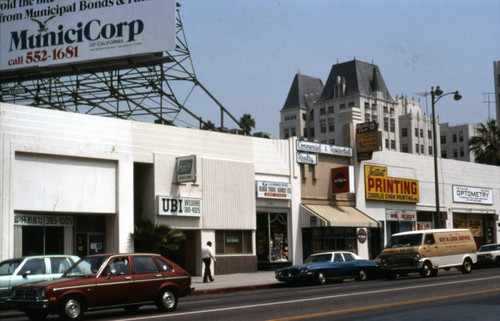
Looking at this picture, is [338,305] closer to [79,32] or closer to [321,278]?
[321,278]

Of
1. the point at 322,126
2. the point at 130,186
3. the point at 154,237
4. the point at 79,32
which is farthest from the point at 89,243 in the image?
the point at 322,126

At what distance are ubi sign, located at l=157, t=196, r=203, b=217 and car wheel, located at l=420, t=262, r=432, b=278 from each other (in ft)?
35.0

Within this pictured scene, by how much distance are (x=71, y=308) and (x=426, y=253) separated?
17.3 meters

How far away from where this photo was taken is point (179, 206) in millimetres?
32688

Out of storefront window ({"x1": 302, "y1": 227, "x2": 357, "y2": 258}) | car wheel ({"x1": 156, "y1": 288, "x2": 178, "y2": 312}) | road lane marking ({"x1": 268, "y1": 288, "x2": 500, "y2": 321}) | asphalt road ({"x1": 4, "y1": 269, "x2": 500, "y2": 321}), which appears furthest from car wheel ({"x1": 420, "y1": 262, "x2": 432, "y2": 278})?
car wheel ({"x1": 156, "y1": 288, "x2": 178, "y2": 312})

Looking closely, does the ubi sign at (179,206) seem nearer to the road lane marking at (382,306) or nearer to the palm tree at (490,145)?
the road lane marking at (382,306)

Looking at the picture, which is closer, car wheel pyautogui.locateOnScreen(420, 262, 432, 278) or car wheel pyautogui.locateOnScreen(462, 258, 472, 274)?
car wheel pyautogui.locateOnScreen(420, 262, 432, 278)

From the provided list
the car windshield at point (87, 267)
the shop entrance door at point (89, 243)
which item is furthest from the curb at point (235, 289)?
the car windshield at point (87, 267)

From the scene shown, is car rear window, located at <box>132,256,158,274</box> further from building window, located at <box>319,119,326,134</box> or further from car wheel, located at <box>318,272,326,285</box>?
building window, located at <box>319,119,326,134</box>

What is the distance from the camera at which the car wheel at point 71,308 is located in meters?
15.5

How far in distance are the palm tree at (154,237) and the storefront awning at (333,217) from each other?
9354mm

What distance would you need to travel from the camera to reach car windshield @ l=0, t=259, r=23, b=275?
19.1 meters

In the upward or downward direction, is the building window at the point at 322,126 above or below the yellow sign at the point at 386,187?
above

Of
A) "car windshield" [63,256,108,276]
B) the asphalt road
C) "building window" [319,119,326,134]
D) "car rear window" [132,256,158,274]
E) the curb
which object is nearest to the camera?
the asphalt road
